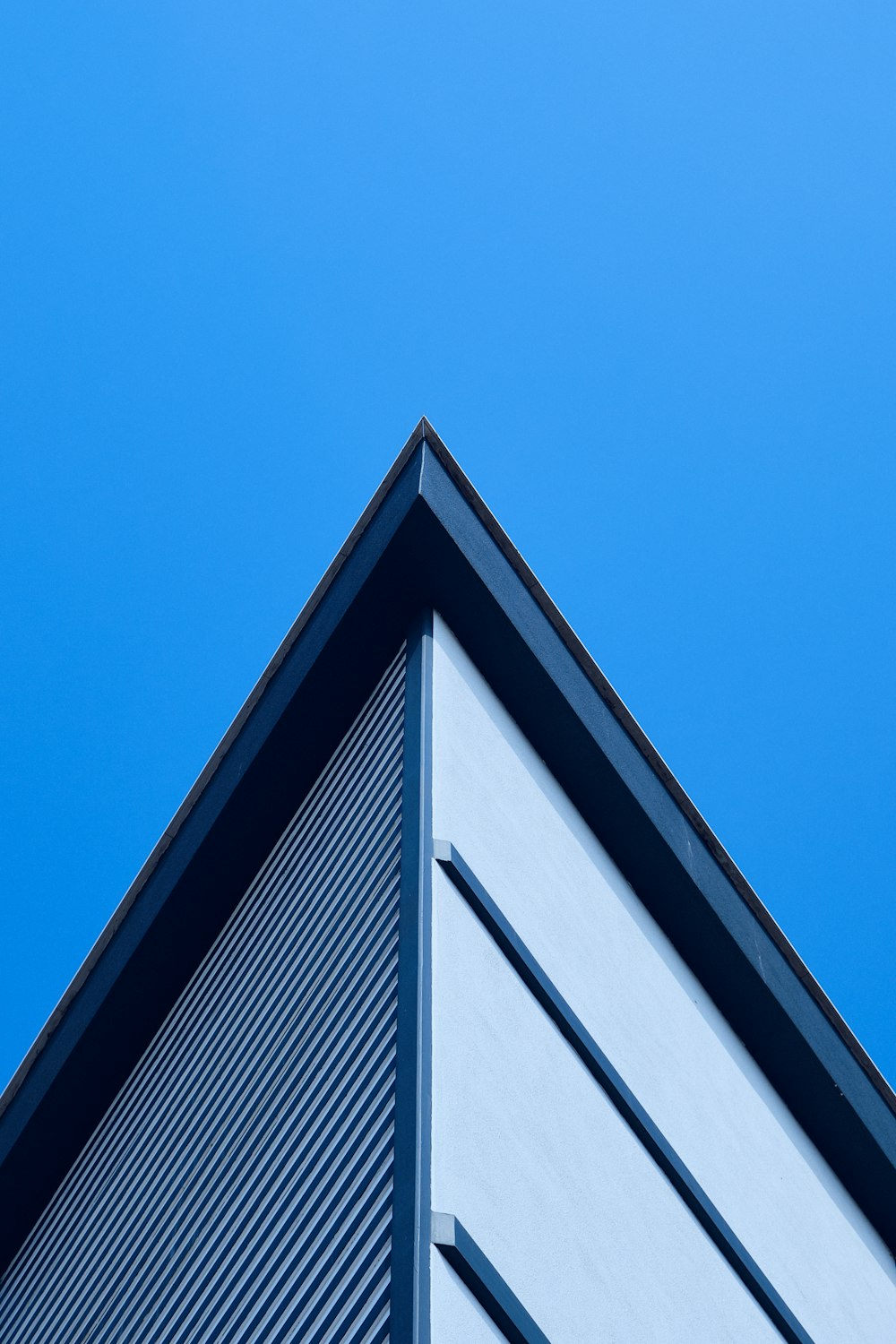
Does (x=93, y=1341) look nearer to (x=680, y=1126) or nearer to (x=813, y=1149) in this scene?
(x=680, y=1126)

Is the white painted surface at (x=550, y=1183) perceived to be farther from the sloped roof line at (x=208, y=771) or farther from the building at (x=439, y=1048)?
the sloped roof line at (x=208, y=771)

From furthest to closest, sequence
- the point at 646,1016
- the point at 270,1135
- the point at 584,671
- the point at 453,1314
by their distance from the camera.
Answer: the point at 584,671, the point at 646,1016, the point at 270,1135, the point at 453,1314

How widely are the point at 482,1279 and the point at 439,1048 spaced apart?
0.89 metres

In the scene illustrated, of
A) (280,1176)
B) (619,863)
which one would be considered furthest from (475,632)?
(280,1176)

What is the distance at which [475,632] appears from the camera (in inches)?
335

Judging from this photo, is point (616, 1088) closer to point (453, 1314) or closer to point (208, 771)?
point (453, 1314)

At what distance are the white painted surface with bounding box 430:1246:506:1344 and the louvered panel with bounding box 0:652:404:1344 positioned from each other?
19 centimetres

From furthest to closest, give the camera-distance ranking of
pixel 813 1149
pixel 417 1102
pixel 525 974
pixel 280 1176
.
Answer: pixel 813 1149, pixel 525 974, pixel 280 1176, pixel 417 1102

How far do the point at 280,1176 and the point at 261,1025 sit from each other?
1.39 metres

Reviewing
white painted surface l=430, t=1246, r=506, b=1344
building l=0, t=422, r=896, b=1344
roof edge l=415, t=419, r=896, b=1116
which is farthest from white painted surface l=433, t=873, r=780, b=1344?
roof edge l=415, t=419, r=896, b=1116

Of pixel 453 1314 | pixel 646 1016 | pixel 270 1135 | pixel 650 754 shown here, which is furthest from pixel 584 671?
pixel 453 1314

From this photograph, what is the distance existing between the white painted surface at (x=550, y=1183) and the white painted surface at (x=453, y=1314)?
0.72ft

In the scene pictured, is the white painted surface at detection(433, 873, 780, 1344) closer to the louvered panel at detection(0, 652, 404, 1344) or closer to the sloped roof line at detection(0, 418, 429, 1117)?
the louvered panel at detection(0, 652, 404, 1344)

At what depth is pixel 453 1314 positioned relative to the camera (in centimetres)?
441
